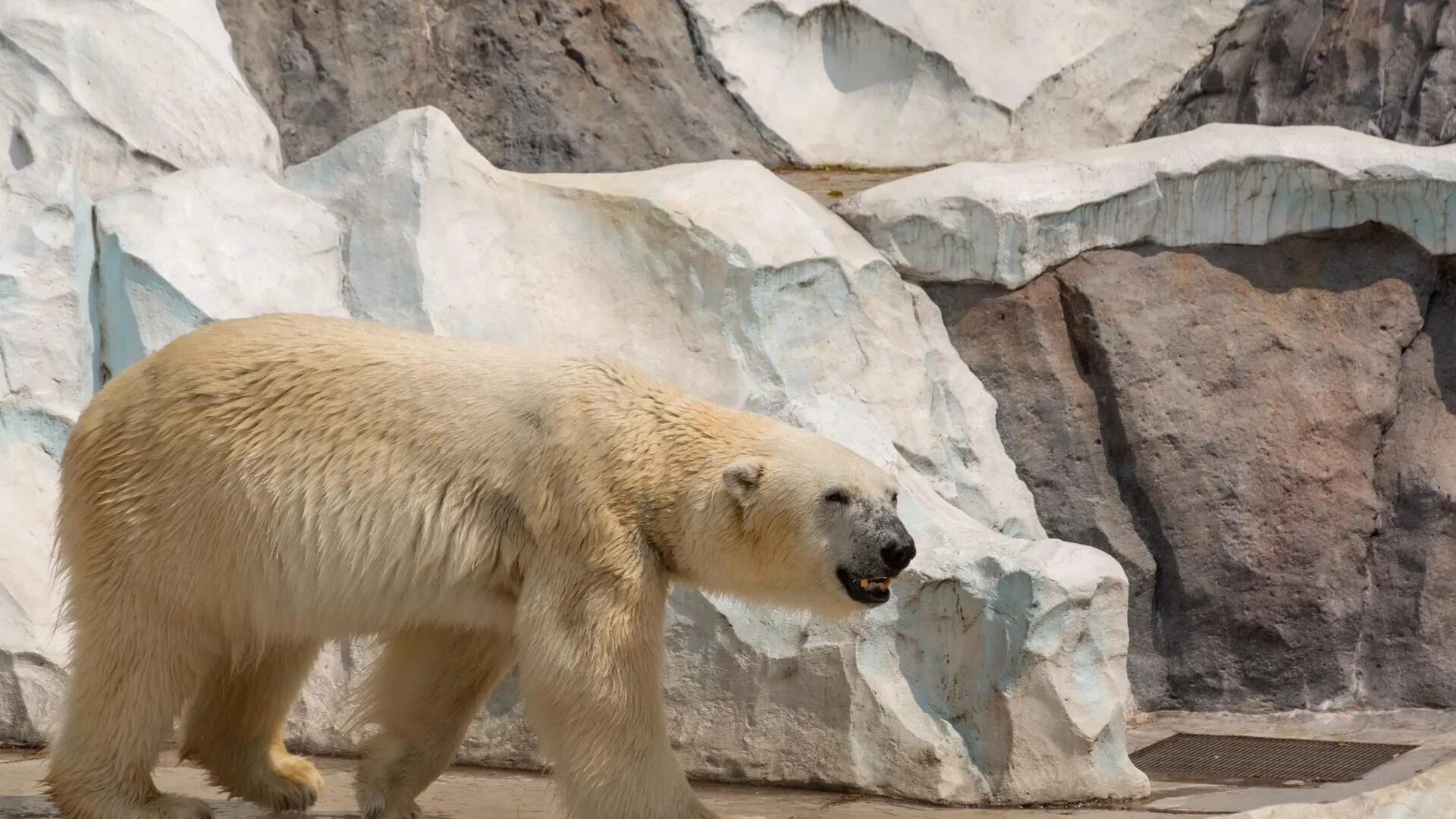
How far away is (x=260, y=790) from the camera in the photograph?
4660mm

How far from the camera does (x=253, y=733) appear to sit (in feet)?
15.3

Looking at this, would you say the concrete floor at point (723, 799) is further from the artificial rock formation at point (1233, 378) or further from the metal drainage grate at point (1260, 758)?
the artificial rock formation at point (1233, 378)

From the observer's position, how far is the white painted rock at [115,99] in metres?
6.64

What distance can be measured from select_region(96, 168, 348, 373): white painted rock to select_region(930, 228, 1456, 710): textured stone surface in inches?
102

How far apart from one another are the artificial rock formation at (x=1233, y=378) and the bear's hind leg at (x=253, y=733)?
344 centimetres

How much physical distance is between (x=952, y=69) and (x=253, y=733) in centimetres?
621

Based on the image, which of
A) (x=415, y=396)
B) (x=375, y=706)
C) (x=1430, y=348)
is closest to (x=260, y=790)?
(x=375, y=706)

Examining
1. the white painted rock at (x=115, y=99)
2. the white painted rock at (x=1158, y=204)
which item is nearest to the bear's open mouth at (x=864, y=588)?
the white painted rock at (x=1158, y=204)

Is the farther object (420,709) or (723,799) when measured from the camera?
(723,799)

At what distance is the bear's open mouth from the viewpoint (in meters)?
4.13

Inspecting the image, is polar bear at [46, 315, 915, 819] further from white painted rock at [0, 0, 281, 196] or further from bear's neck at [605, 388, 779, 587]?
white painted rock at [0, 0, 281, 196]

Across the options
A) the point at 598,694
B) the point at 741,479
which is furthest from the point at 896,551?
the point at 598,694

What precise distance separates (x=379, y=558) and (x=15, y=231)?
2808mm

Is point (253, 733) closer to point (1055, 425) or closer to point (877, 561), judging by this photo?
point (877, 561)
